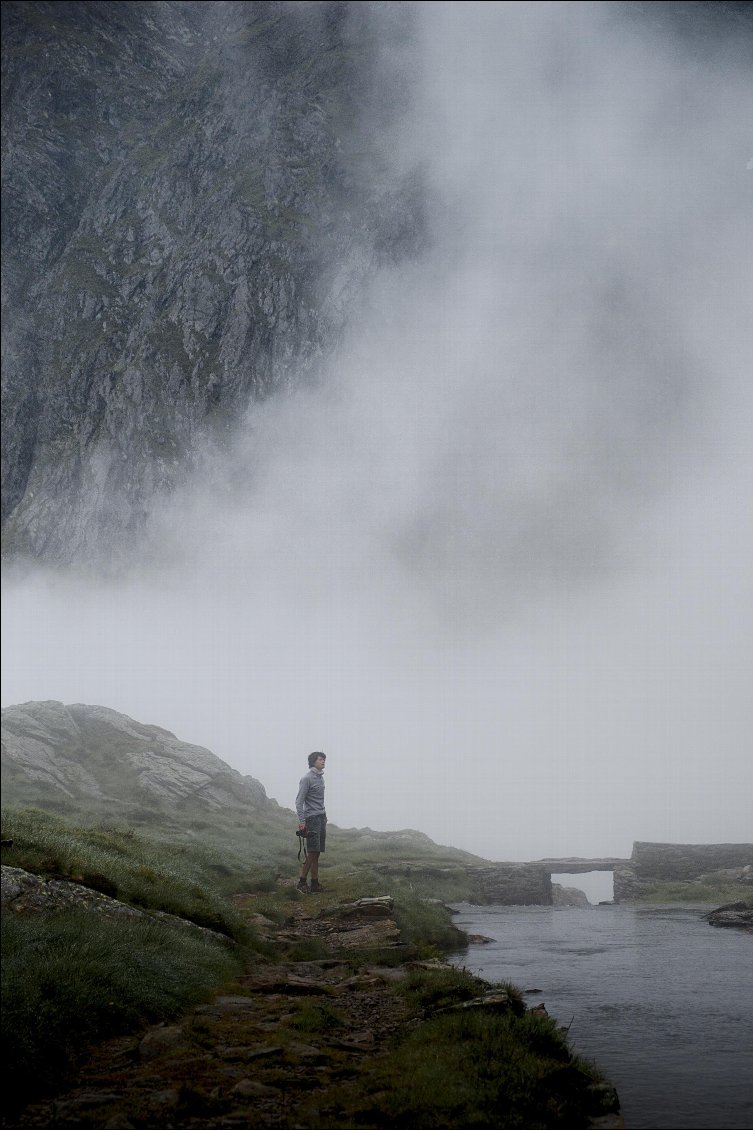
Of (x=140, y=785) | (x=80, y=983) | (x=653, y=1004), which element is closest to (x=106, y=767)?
(x=140, y=785)

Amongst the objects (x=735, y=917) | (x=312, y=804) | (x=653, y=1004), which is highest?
(x=312, y=804)

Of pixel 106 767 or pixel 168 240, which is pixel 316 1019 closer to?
pixel 106 767

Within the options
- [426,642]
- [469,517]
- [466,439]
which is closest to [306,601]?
[426,642]

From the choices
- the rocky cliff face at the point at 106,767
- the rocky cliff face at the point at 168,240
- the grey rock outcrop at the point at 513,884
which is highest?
the rocky cliff face at the point at 168,240

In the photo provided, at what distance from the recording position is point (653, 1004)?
10.1 metres

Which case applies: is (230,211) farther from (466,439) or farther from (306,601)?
(306,601)

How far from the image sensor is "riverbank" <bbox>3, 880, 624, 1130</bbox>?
5379mm

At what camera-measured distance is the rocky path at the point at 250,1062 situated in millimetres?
5332

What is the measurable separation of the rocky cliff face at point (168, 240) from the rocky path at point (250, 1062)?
106473 mm

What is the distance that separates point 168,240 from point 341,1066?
14711 cm

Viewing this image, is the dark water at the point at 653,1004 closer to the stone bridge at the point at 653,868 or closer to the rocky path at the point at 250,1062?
the rocky path at the point at 250,1062

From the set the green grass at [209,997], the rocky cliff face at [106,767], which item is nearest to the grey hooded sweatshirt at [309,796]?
the green grass at [209,997]

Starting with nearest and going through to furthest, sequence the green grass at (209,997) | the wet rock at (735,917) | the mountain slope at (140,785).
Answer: the green grass at (209,997) → the wet rock at (735,917) → the mountain slope at (140,785)

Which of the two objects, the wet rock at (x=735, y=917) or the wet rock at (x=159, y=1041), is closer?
the wet rock at (x=159, y=1041)
